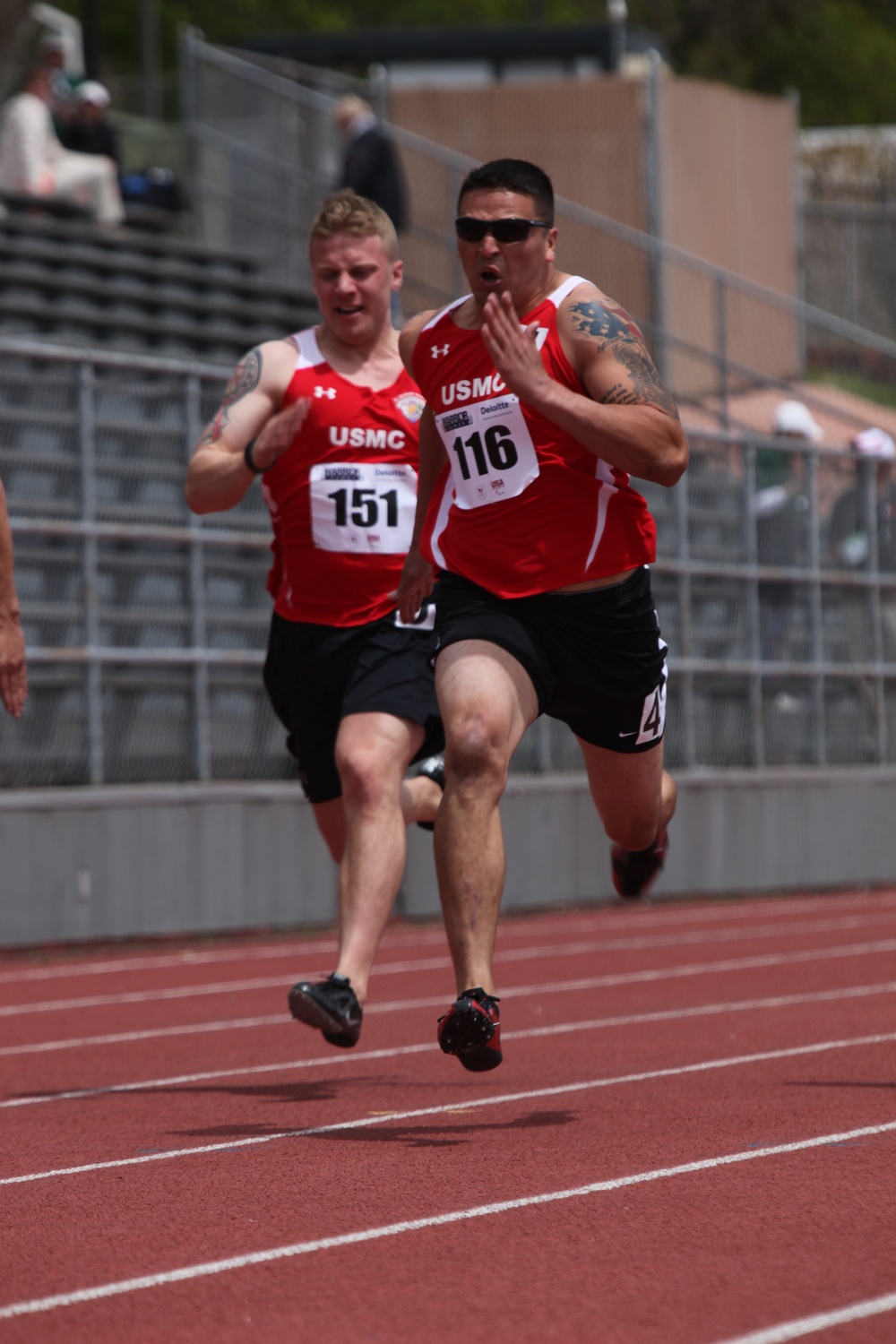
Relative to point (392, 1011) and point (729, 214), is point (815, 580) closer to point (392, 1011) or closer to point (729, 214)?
point (392, 1011)

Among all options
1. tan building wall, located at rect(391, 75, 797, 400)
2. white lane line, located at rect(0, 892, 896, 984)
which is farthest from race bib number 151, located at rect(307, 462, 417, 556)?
tan building wall, located at rect(391, 75, 797, 400)

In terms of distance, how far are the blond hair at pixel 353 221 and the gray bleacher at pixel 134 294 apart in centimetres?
945

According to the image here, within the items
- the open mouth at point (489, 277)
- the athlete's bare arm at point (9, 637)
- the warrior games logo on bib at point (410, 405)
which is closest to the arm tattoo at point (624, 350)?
the open mouth at point (489, 277)

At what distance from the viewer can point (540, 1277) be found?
4055mm

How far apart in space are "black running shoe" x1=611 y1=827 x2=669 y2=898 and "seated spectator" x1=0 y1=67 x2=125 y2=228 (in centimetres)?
1265

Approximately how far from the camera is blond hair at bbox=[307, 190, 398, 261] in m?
7.20

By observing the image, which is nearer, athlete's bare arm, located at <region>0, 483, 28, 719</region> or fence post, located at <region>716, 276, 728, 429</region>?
athlete's bare arm, located at <region>0, 483, 28, 719</region>

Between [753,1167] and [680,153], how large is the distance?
2006 cm

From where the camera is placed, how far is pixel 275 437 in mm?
6988

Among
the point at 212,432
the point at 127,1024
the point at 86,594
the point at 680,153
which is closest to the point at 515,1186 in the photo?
the point at 212,432

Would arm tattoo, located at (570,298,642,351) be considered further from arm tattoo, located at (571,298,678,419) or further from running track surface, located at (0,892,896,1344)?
running track surface, located at (0,892,896,1344)

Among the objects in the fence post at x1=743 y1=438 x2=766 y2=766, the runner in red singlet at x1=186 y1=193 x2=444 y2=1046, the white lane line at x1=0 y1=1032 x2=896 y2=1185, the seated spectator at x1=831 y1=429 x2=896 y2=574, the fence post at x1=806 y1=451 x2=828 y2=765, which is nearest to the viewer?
the white lane line at x1=0 y1=1032 x2=896 y2=1185

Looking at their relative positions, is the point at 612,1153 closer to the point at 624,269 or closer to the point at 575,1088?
the point at 575,1088

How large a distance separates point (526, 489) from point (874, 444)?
1208 cm
